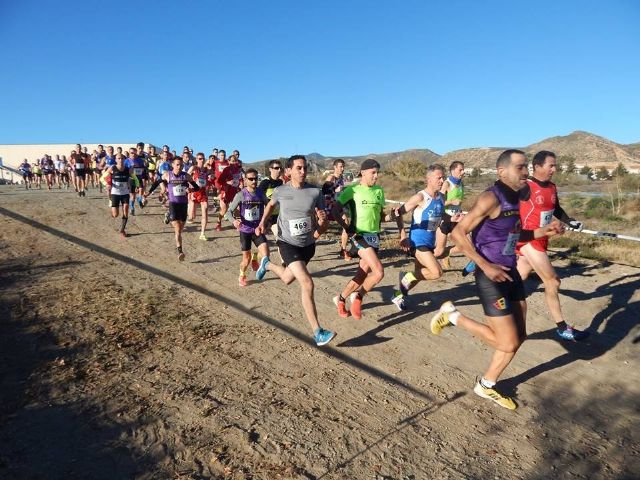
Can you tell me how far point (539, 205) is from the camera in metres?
5.92

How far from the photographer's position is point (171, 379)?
4.29 metres

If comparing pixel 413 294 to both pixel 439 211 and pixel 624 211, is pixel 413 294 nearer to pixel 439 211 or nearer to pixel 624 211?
pixel 439 211

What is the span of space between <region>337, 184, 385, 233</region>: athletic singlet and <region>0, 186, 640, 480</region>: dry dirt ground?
4.63 ft

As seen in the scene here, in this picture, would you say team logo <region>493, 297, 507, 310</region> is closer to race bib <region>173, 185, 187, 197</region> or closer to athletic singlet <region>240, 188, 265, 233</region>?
athletic singlet <region>240, 188, 265, 233</region>

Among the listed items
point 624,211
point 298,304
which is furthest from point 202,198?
point 624,211

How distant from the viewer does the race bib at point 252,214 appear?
25.5 ft

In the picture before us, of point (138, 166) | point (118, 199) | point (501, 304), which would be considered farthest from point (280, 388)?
point (138, 166)

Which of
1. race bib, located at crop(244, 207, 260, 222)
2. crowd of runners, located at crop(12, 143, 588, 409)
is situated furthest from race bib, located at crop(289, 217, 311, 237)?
race bib, located at crop(244, 207, 260, 222)

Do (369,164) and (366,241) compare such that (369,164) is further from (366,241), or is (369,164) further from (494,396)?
(494,396)

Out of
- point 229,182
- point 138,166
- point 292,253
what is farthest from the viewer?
point 138,166

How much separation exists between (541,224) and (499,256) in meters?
2.32

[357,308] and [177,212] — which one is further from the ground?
[177,212]

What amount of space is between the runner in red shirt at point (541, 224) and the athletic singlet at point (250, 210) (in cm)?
435

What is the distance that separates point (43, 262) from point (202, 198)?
190 inches
